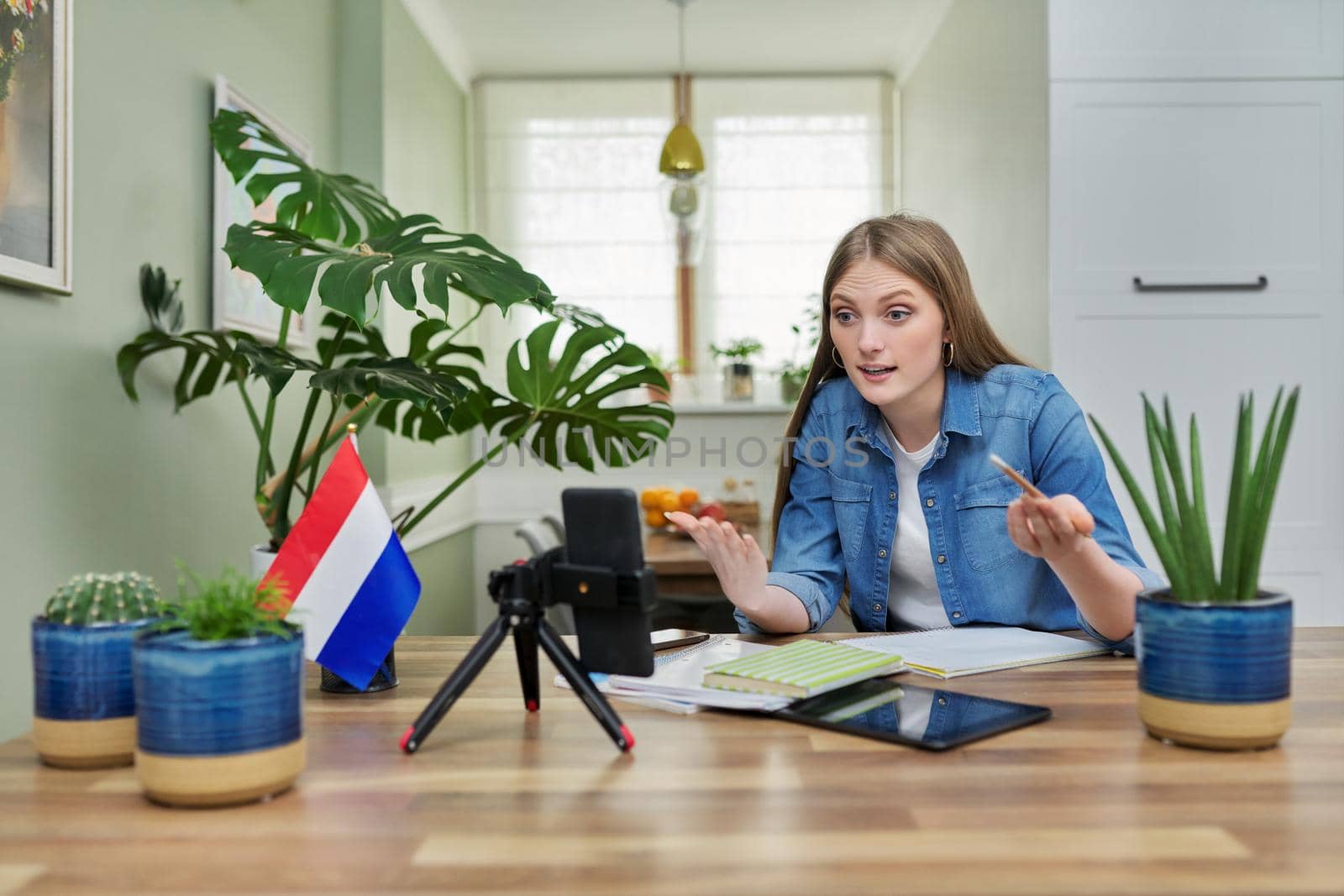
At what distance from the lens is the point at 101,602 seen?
898 millimetres

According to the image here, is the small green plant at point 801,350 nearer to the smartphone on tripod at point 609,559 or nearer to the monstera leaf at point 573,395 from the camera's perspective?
the monstera leaf at point 573,395

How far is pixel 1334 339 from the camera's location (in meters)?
2.96

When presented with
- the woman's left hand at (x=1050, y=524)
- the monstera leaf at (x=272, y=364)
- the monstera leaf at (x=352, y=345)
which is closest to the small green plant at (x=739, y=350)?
the monstera leaf at (x=352, y=345)

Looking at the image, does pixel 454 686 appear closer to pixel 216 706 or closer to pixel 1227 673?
pixel 216 706

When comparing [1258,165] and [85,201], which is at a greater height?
[1258,165]

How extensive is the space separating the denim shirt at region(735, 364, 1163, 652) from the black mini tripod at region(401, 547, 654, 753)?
1.96 feet

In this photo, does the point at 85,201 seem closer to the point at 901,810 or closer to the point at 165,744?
the point at 165,744

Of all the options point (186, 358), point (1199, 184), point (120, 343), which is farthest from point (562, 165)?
point (120, 343)

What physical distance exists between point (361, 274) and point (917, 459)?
36.9 inches

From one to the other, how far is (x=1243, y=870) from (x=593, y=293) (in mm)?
4802

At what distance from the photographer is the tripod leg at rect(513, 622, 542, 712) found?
3.27 ft

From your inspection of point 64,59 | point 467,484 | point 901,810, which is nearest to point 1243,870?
point 901,810

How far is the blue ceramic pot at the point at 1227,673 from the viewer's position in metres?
0.90

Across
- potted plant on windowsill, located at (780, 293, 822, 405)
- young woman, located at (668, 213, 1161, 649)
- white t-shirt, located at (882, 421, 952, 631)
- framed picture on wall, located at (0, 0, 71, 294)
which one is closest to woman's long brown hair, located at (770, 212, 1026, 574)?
young woman, located at (668, 213, 1161, 649)
